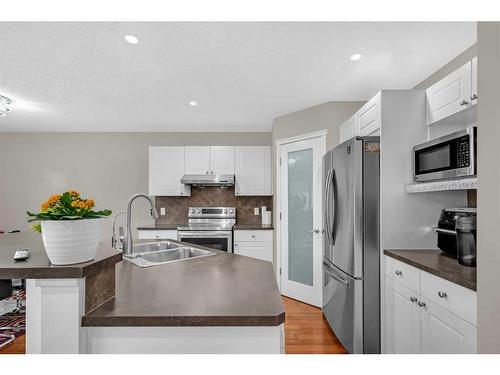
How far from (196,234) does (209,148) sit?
51.9 inches

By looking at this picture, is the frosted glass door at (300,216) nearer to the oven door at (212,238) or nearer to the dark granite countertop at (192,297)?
the oven door at (212,238)

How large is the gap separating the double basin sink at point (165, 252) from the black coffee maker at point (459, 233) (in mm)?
1520

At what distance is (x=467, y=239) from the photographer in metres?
1.50

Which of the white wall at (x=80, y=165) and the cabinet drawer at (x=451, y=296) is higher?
the white wall at (x=80, y=165)

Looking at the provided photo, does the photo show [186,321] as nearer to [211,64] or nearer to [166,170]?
[211,64]

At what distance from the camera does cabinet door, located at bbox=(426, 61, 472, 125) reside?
1654 millimetres

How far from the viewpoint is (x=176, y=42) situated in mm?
1946

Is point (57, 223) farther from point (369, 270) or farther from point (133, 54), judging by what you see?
point (369, 270)

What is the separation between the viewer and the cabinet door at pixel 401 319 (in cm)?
164

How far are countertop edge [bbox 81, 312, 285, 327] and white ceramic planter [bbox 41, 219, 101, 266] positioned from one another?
202 millimetres

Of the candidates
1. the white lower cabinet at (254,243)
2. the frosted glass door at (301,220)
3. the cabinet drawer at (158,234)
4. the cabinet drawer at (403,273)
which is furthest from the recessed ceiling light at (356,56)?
the cabinet drawer at (158,234)

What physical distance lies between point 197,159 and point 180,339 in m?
3.47

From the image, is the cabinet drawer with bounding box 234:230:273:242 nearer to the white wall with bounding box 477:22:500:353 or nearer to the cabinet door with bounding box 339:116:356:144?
the cabinet door with bounding box 339:116:356:144
